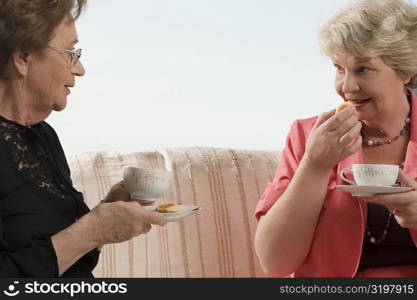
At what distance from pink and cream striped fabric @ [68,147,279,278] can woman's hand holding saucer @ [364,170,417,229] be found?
0.80m

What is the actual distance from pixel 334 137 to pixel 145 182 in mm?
514

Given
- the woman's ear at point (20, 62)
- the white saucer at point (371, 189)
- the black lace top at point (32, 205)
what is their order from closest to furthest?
1. the black lace top at point (32, 205)
2. the woman's ear at point (20, 62)
3. the white saucer at point (371, 189)

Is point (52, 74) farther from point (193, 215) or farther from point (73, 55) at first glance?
point (193, 215)

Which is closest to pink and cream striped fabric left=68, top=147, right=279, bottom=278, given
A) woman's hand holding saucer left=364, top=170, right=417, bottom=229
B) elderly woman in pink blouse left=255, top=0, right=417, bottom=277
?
elderly woman in pink blouse left=255, top=0, right=417, bottom=277

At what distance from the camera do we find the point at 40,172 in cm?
167

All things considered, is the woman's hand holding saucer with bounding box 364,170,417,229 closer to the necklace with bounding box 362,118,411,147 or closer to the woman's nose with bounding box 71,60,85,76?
the necklace with bounding box 362,118,411,147

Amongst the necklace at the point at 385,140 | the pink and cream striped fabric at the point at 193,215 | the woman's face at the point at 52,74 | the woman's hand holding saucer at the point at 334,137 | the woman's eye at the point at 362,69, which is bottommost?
the pink and cream striped fabric at the point at 193,215

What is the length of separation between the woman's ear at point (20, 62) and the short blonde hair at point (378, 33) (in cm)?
89

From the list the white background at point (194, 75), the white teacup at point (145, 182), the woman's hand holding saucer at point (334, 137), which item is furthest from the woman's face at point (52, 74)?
the white background at point (194, 75)

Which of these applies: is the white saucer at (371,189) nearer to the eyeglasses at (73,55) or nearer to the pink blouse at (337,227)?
the pink blouse at (337,227)

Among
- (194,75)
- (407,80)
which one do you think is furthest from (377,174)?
(194,75)

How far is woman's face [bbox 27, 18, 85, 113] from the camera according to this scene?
1638mm

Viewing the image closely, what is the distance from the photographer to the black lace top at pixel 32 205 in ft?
4.92

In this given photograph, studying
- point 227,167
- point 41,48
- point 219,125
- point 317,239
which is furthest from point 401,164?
point 219,125
